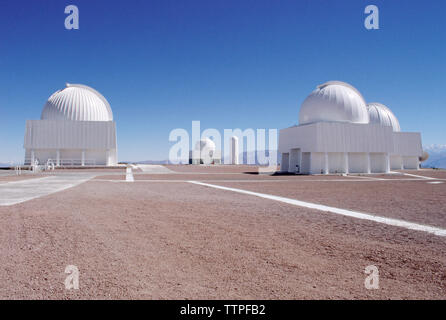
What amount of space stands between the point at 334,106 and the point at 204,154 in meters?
41.0

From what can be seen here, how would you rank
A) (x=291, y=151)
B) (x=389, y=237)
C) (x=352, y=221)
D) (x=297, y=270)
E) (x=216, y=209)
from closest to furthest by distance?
(x=297, y=270) → (x=389, y=237) → (x=352, y=221) → (x=216, y=209) → (x=291, y=151)

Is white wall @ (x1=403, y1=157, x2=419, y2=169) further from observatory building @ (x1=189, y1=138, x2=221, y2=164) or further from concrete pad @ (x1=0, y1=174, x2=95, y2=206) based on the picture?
concrete pad @ (x1=0, y1=174, x2=95, y2=206)

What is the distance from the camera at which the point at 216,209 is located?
8.01m

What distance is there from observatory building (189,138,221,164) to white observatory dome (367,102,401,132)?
35.9 m

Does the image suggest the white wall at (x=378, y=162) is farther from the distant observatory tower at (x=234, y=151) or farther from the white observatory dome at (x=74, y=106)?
the distant observatory tower at (x=234, y=151)

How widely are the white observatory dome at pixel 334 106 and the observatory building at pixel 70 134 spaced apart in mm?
24372

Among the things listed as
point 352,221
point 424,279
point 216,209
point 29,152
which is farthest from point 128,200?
point 29,152

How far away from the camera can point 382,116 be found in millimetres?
43188

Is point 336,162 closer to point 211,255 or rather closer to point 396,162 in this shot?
point 396,162

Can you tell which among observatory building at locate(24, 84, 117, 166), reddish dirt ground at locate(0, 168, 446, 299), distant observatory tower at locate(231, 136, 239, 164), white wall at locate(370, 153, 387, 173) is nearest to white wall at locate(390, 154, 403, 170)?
white wall at locate(370, 153, 387, 173)

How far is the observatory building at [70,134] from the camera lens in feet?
120

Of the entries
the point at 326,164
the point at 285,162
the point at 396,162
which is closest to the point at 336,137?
the point at 326,164

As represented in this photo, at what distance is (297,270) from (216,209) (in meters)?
4.53
